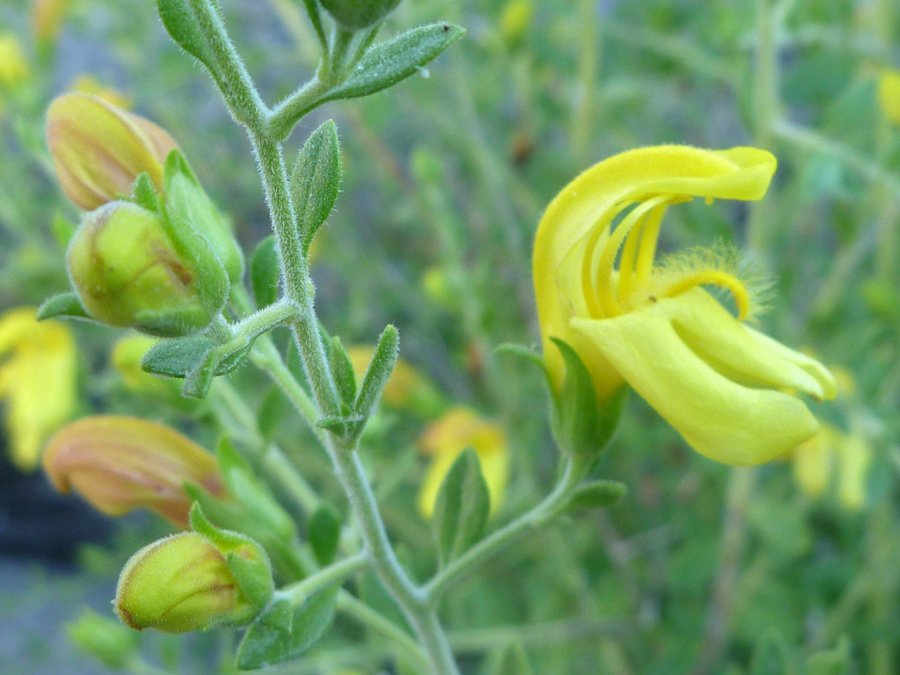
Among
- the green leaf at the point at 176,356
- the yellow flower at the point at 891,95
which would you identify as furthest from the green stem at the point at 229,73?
the yellow flower at the point at 891,95

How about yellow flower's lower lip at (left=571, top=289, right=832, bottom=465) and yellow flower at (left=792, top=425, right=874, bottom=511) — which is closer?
yellow flower's lower lip at (left=571, top=289, right=832, bottom=465)

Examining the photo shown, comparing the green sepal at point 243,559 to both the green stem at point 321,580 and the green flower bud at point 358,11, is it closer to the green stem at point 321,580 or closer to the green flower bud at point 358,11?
the green stem at point 321,580

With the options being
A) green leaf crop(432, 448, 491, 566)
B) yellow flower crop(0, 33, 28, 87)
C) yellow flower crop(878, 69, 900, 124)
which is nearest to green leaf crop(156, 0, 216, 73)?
green leaf crop(432, 448, 491, 566)

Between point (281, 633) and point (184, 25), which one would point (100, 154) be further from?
point (281, 633)

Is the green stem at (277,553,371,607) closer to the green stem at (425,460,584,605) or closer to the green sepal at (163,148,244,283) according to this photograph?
the green stem at (425,460,584,605)

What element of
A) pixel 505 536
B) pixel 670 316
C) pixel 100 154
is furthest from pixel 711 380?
pixel 100 154

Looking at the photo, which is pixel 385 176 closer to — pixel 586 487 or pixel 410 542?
pixel 410 542
